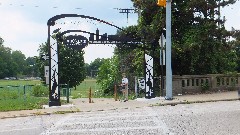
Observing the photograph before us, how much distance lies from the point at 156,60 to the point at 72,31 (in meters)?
6.45

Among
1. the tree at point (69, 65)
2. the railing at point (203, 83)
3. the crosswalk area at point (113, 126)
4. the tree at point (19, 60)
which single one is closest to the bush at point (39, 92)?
the railing at point (203, 83)

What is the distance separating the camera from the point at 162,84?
2258 centimetres

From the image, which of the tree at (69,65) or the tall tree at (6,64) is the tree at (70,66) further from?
the tall tree at (6,64)

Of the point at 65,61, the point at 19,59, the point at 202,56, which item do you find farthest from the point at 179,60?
the point at 19,59

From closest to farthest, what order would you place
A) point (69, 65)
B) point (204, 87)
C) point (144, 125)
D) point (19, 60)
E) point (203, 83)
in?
point (144, 125), point (204, 87), point (203, 83), point (69, 65), point (19, 60)

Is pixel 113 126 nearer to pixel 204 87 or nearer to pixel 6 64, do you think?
pixel 204 87

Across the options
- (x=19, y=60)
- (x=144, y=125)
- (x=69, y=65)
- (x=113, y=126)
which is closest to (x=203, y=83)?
(x=144, y=125)

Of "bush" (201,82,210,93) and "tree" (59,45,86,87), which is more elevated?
"tree" (59,45,86,87)

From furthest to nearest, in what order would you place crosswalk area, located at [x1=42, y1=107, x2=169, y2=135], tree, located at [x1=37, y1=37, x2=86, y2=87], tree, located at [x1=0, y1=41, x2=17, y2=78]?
tree, located at [x1=0, y1=41, x2=17, y2=78]
tree, located at [x1=37, y1=37, x2=86, y2=87]
crosswalk area, located at [x1=42, y1=107, x2=169, y2=135]

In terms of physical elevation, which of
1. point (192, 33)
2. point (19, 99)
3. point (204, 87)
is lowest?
point (19, 99)

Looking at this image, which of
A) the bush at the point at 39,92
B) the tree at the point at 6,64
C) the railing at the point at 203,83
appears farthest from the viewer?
the tree at the point at 6,64

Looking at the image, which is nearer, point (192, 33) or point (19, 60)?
point (192, 33)

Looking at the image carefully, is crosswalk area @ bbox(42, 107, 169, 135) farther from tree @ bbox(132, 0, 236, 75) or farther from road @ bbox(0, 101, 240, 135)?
tree @ bbox(132, 0, 236, 75)

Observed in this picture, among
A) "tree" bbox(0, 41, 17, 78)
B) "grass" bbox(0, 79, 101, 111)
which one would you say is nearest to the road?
"grass" bbox(0, 79, 101, 111)
